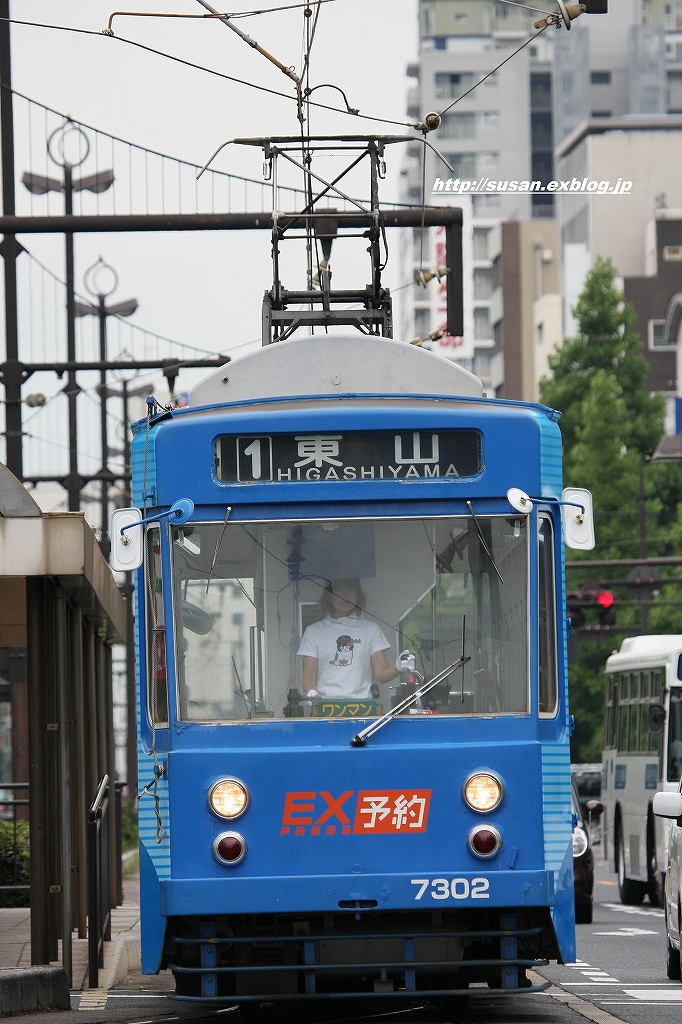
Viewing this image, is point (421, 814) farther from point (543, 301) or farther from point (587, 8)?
point (543, 301)

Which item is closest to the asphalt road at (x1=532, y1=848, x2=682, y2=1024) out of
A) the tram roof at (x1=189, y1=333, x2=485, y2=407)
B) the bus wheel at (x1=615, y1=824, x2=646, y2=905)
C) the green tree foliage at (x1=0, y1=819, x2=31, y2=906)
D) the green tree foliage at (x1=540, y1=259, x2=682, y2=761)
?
the bus wheel at (x1=615, y1=824, x2=646, y2=905)

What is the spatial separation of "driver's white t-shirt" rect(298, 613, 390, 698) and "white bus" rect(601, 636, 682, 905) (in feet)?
38.3

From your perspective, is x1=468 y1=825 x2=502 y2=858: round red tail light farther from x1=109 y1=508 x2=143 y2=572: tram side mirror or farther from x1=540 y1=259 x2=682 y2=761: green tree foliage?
x1=540 y1=259 x2=682 y2=761: green tree foliage

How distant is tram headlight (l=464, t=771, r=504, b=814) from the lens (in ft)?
30.6

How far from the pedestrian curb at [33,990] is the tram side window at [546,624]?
12.6 feet

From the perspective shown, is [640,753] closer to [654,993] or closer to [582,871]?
[582,871]

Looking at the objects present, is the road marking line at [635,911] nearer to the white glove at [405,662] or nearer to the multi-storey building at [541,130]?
the white glove at [405,662]

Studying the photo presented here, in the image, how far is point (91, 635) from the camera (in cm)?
1752

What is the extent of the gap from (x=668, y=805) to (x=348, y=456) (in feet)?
12.1

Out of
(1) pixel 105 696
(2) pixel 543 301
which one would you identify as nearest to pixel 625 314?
(1) pixel 105 696

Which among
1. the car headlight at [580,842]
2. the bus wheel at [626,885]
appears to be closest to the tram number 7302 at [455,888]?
the car headlight at [580,842]

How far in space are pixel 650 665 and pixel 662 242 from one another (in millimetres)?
55963

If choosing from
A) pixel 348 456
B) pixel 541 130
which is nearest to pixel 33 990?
pixel 348 456

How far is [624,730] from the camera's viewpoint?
26.3m
